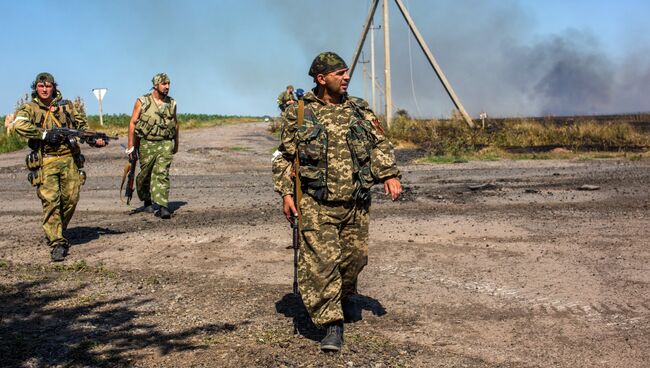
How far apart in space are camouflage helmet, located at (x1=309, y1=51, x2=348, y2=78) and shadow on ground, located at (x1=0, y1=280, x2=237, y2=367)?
196cm

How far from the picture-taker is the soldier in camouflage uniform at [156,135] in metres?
10.5

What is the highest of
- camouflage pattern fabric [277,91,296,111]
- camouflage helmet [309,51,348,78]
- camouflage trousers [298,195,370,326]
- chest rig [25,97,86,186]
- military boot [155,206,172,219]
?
camouflage pattern fabric [277,91,296,111]

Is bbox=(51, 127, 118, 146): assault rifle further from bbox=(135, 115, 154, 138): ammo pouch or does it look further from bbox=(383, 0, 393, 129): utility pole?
bbox=(383, 0, 393, 129): utility pole

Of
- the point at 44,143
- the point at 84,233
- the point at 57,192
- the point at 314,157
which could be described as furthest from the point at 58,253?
the point at 314,157

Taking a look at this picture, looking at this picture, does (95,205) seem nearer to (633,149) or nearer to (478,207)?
(478,207)

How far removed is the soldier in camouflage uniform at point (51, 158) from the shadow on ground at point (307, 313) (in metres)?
3.13

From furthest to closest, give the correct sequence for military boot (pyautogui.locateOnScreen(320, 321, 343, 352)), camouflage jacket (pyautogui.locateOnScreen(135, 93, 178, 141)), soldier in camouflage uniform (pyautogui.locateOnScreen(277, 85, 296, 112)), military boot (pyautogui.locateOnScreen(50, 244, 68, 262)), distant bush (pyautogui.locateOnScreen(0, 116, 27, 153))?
distant bush (pyautogui.locateOnScreen(0, 116, 27, 153))
soldier in camouflage uniform (pyautogui.locateOnScreen(277, 85, 296, 112))
camouflage jacket (pyautogui.locateOnScreen(135, 93, 178, 141))
military boot (pyautogui.locateOnScreen(50, 244, 68, 262))
military boot (pyautogui.locateOnScreen(320, 321, 343, 352))

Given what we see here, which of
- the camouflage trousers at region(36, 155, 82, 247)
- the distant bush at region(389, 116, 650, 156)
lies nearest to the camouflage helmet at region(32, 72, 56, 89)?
the camouflage trousers at region(36, 155, 82, 247)

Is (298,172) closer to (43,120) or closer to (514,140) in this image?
(43,120)

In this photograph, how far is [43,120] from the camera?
809 centimetres

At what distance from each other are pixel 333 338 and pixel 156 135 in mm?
6391

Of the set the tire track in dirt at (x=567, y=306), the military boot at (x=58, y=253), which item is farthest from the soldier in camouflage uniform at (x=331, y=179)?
the military boot at (x=58, y=253)

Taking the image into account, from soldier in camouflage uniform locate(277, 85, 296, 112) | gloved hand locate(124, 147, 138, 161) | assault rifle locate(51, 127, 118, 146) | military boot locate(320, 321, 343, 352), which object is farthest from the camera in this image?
soldier in camouflage uniform locate(277, 85, 296, 112)

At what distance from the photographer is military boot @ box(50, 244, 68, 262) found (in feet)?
26.1
